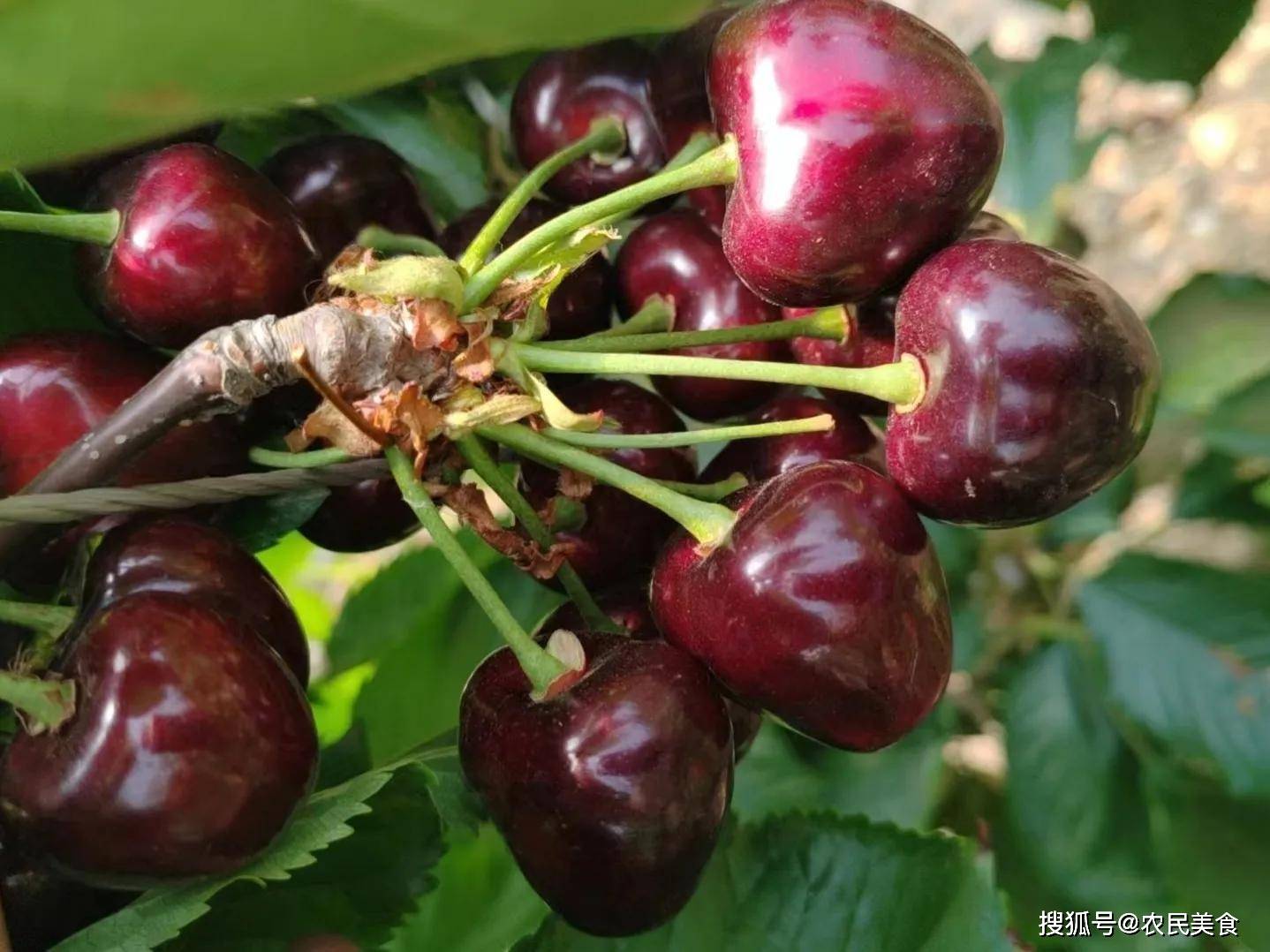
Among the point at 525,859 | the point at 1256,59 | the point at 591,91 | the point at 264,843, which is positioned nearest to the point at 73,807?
the point at 264,843

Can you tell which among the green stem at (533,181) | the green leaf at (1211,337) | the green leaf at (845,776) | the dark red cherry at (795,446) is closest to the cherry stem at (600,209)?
the green stem at (533,181)

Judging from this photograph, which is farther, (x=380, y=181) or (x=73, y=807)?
(x=380, y=181)

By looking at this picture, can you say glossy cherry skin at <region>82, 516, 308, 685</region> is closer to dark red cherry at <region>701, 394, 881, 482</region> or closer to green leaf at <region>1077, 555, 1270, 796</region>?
dark red cherry at <region>701, 394, 881, 482</region>

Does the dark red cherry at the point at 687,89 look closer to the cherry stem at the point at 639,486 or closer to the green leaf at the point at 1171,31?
the cherry stem at the point at 639,486

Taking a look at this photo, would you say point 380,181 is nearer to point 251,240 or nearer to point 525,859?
point 251,240

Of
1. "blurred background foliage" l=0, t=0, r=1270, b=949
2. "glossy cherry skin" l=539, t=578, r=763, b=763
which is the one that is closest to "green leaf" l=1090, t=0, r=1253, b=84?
"blurred background foliage" l=0, t=0, r=1270, b=949
